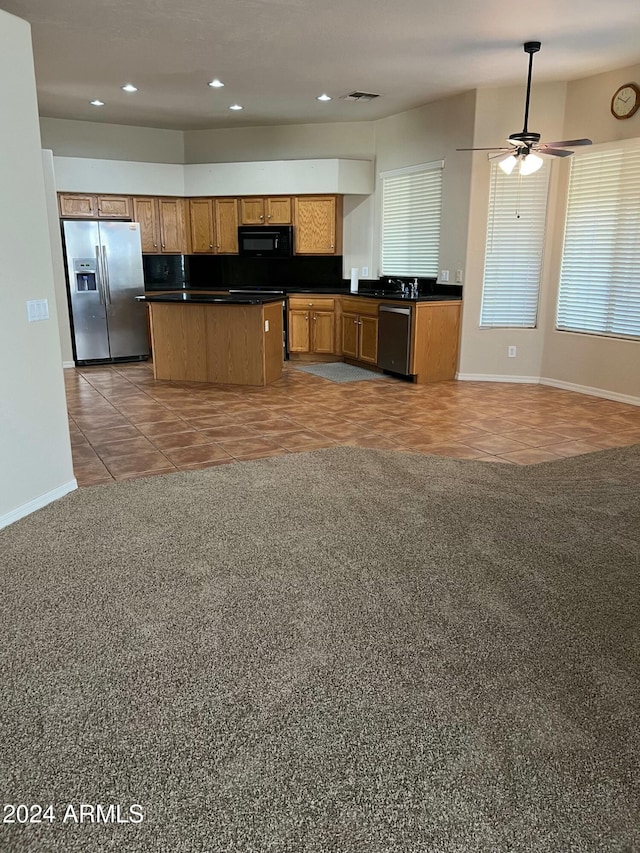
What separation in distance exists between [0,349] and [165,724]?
7.07ft

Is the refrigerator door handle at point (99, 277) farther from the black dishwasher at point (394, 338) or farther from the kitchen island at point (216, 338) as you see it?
the black dishwasher at point (394, 338)

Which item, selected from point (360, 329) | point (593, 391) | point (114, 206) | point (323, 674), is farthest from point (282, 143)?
point (323, 674)

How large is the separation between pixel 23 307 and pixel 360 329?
4.77 metres

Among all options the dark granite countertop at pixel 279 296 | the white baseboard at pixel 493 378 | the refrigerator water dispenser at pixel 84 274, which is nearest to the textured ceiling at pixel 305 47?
the refrigerator water dispenser at pixel 84 274

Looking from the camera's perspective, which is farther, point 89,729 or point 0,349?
point 0,349

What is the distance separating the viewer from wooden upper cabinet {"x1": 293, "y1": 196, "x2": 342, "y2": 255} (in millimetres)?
8234

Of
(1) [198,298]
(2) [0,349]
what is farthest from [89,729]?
→ (1) [198,298]

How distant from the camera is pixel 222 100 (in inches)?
269

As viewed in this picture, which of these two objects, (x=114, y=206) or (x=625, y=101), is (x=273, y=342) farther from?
(x=625, y=101)

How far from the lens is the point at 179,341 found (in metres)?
6.85

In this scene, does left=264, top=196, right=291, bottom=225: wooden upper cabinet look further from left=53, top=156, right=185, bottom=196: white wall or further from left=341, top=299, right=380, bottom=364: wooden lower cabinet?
left=341, top=299, right=380, bottom=364: wooden lower cabinet

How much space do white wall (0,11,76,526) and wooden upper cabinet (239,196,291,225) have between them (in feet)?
17.0

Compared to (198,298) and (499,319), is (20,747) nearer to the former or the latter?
(198,298)

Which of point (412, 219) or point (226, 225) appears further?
point (226, 225)
